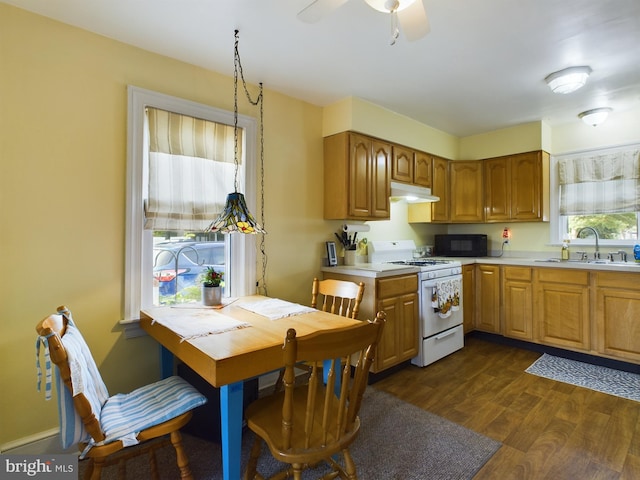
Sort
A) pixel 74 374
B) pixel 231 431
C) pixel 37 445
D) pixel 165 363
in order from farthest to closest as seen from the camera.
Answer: pixel 165 363 → pixel 37 445 → pixel 231 431 → pixel 74 374

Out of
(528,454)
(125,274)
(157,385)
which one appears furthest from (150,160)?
(528,454)

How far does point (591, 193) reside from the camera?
11.9ft

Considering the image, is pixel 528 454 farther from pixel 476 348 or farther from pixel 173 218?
pixel 173 218

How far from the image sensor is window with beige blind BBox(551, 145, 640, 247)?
338 cm

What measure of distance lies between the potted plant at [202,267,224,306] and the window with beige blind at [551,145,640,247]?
149 inches

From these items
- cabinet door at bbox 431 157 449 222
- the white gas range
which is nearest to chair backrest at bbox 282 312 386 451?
the white gas range

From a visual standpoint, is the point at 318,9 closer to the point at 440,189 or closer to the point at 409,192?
the point at 409,192

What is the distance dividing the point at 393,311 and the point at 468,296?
1.44 metres

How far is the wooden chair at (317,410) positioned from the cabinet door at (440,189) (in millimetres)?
2964

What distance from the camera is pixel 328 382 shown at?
122cm

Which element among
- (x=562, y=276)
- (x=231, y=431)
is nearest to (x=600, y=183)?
(x=562, y=276)

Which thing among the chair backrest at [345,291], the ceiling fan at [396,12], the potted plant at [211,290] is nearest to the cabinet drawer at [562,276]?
the chair backrest at [345,291]

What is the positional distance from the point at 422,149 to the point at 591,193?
190 cm

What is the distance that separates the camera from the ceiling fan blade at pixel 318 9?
4.65 ft
